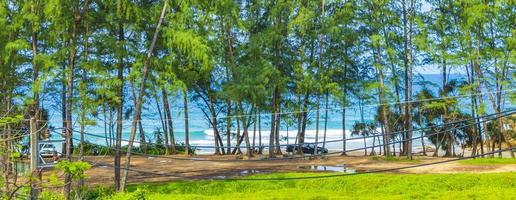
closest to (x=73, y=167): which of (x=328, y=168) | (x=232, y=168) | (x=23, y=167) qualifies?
(x=23, y=167)

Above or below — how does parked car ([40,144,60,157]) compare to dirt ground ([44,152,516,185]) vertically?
above

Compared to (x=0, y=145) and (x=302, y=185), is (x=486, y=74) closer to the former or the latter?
(x=302, y=185)

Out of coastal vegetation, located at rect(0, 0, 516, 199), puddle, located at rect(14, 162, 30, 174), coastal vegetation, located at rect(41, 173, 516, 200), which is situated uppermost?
coastal vegetation, located at rect(0, 0, 516, 199)

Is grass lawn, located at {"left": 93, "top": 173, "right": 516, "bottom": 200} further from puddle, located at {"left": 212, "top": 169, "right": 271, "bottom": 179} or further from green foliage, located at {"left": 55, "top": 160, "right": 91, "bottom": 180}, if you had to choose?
green foliage, located at {"left": 55, "top": 160, "right": 91, "bottom": 180}

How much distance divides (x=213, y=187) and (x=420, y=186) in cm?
545

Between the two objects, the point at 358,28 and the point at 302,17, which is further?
the point at 358,28

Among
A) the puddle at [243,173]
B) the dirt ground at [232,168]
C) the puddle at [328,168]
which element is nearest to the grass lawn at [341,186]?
the dirt ground at [232,168]

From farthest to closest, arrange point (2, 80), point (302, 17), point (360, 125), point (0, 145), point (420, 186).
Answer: point (360, 125), point (302, 17), point (2, 80), point (420, 186), point (0, 145)

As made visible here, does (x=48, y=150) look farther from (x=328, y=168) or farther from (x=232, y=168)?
(x=328, y=168)

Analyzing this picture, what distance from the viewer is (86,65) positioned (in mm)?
14383

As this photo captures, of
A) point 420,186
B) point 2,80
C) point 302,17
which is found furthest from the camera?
point 302,17

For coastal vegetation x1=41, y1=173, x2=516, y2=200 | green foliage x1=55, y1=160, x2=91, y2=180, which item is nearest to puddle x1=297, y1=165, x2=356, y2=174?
coastal vegetation x1=41, y1=173, x2=516, y2=200

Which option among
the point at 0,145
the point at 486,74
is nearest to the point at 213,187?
the point at 0,145

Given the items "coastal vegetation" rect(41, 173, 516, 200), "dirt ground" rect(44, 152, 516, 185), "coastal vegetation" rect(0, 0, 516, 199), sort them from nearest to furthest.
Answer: "coastal vegetation" rect(41, 173, 516, 200) < "coastal vegetation" rect(0, 0, 516, 199) < "dirt ground" rect(44, 152, 516, 185)
